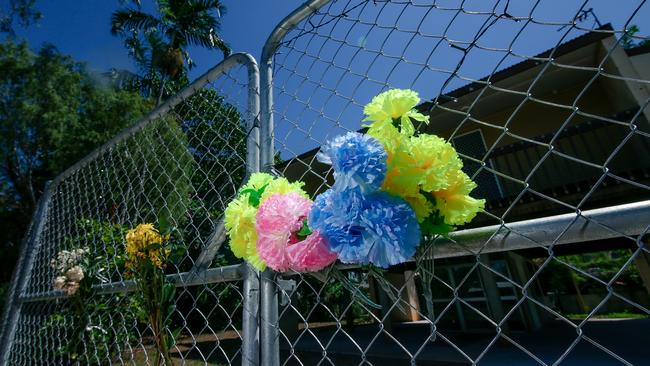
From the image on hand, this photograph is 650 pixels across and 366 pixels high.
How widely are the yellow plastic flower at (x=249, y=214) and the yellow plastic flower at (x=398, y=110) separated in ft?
1.07

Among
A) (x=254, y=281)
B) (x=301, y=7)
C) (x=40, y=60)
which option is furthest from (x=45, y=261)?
(x=40, y=60)

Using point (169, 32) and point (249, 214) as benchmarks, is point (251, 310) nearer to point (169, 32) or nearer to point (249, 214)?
point (249, 214)

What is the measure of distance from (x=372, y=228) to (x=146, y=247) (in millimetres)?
1186

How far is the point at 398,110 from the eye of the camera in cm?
69

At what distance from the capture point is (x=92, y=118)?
11.5 meters

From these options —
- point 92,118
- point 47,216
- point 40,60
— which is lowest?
point 47,216

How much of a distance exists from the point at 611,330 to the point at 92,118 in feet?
55.1

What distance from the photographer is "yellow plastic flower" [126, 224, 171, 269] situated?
1.41 m

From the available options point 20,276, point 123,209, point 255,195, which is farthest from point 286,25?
point 20,276

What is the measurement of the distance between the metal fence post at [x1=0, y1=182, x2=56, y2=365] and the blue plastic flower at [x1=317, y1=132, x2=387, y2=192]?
2.92m

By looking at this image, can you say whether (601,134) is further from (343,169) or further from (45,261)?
(45,261)

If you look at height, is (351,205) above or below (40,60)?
below

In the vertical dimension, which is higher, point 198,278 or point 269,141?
point 269,141

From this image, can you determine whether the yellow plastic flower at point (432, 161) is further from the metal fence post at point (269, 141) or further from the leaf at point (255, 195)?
the metal fence post at point (269, 141)
